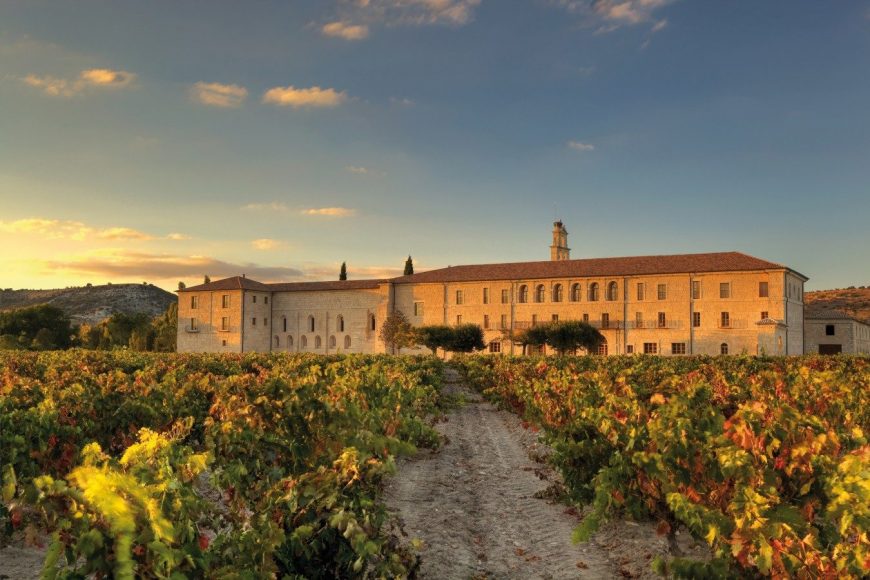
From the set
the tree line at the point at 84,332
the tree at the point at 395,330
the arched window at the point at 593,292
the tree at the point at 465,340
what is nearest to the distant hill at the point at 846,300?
the arched window at the point at 593,292

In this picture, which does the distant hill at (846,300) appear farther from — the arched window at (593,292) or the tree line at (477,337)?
the tree line at (477,337)

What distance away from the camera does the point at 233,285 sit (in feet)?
223

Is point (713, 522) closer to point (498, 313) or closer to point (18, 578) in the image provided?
point (18, 578)

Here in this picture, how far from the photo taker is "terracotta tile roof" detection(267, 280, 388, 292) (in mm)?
66688

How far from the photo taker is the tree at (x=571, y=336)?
55.4 m

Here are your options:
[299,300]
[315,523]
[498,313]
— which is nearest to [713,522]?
[315,523]

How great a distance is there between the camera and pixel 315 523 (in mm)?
4258


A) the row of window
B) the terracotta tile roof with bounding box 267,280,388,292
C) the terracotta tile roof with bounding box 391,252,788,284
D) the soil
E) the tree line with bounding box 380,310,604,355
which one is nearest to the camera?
the soil

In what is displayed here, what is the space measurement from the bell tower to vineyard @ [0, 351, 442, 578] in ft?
218

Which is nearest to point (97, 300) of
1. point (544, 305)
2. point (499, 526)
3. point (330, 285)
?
point (330, 285)

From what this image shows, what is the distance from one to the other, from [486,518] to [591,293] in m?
52.4

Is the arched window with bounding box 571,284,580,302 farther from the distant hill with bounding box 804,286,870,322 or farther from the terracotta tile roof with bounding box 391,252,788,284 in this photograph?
the distant hill with bounding box 804,286,870,322

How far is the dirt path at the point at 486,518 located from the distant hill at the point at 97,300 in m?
123

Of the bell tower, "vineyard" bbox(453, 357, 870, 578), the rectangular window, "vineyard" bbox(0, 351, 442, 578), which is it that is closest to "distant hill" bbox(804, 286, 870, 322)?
the bell tower
